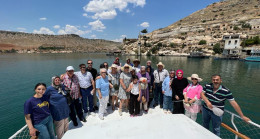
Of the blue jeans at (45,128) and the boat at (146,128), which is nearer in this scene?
the boat at (146,128)

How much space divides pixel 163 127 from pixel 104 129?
2.99 feet

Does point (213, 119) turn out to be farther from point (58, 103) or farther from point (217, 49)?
point (217, 49)

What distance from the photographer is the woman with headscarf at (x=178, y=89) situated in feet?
12.0

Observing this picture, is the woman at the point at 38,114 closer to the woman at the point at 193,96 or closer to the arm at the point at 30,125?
the arm at the point at 30,125

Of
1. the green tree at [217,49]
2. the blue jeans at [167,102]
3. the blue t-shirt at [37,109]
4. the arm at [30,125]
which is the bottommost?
the blue jeans at [167,102]

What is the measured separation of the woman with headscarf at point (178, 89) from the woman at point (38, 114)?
3.63m

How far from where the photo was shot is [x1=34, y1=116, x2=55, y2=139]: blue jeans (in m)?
2.48

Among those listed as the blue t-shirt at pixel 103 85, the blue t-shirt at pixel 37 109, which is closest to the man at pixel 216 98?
the blue t-shirt at pixel 103 85

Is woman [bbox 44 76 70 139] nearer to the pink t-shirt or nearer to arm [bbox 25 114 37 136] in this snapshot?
arm [bbox 25 114 37 136]

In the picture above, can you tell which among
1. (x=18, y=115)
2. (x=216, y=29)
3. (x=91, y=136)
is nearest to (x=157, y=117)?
(x=91, y=136)

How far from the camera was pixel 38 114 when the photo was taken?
95.6 inches

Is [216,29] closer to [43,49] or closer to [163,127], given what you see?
[163,127]

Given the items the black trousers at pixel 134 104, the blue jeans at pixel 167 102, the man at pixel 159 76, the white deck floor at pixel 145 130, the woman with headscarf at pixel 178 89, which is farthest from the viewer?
the man at pixel 159 76

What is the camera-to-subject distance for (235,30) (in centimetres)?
5112
